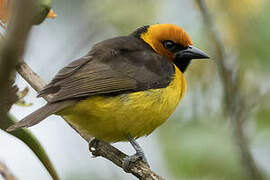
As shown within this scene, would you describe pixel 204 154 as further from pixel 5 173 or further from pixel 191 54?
pixel 5 173

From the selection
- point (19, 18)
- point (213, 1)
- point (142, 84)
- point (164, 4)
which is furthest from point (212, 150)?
point (19, 18)

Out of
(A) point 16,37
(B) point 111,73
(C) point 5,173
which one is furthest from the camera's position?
(B) point 111,73

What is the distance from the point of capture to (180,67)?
400cm

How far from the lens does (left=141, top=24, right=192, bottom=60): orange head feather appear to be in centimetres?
400

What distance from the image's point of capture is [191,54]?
3902mm

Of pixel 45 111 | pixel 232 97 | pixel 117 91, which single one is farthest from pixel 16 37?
pixel 117 91

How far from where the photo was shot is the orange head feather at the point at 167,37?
4.00 m

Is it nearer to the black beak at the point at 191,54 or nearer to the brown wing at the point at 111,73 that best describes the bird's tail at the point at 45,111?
the brown wing at the point at 111,73

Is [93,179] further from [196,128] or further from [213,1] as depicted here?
[213,1]

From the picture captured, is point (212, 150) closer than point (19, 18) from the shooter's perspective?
No

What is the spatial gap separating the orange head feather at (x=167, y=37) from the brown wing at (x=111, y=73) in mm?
245

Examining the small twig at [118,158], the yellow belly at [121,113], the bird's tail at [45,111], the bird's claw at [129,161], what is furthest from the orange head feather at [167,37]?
the bird's tail at [45,111]

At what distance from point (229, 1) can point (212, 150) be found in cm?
147

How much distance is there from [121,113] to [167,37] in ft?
4.43
